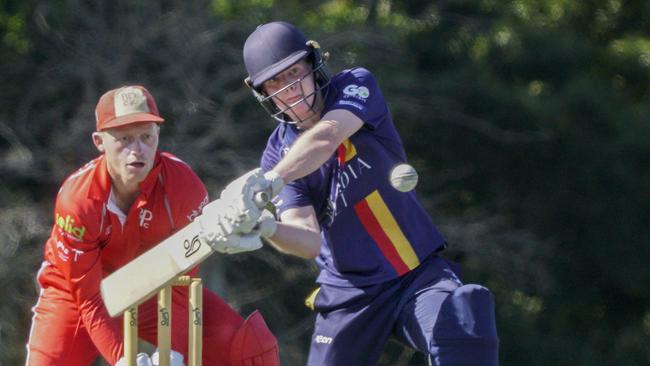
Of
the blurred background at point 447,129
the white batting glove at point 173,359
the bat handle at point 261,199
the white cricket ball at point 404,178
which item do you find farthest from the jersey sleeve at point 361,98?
the blurred background at point 447,129

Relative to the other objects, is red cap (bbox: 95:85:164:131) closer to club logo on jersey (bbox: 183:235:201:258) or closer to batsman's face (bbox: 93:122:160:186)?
batsman's face (bbox: 93:122:160:186)

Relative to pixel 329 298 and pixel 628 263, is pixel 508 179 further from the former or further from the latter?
pixel 329 298

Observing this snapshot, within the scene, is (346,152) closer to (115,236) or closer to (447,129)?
(115,236)

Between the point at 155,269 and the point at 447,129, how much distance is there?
573cm

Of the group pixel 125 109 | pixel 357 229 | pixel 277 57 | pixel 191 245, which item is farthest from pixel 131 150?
pixel 191 245

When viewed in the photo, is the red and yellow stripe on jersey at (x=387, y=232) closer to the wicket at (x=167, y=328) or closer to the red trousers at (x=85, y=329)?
the wicket at (x=167, y=328)

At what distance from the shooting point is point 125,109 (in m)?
4.46

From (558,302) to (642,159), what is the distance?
118 centimetres

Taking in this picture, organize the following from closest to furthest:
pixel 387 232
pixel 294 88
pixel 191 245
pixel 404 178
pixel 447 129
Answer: pixel 191 245
pixel 404 178
pixel 294 88
pixel 387 232
pixel 447 129

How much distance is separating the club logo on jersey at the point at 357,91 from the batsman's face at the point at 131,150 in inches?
27.6

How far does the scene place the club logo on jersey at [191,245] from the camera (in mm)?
3604

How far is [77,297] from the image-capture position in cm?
449

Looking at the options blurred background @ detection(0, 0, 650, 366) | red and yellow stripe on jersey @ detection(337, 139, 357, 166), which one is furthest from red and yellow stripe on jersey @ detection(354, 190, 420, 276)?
blurred background @ detection(0, 0, 650, 366)

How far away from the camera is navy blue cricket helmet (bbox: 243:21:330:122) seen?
4.09m
